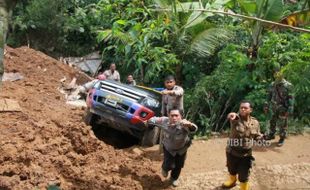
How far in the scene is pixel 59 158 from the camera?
24.0 feet

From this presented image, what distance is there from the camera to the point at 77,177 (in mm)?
6852

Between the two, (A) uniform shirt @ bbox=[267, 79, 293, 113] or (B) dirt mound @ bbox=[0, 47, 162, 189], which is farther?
(A) uniform shirt @ bbox=[267, 79, 293, 113]

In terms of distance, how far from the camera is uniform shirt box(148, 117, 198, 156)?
6.82 m

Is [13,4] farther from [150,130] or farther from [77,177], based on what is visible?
[150,130]

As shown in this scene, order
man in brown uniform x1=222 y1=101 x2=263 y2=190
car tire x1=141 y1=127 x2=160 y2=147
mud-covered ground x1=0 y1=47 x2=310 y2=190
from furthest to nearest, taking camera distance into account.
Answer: car tire x1=141 y1=127 x2=160 y2=147 → mud-covered ground x1=0 y1=47 x2=310 y2=190 → man in brown uniform x1=222 y1=101 x2=263 y2=190

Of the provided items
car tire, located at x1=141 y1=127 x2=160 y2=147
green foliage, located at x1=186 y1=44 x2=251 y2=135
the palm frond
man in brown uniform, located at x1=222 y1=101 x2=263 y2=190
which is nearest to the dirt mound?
car tire, located at x1=141 y1=127 x2=160 y2=147

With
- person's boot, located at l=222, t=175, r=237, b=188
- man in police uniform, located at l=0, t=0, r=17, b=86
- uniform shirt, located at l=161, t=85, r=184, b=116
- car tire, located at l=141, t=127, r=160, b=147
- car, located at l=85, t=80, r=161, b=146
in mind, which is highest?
man in police uniform, located at l=0, t=0, r=17, b=86

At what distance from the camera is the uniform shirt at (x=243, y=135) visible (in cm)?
648

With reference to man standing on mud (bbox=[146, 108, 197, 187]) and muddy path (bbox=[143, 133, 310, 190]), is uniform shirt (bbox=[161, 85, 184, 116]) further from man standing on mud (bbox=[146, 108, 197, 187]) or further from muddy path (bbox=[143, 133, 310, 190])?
man standing on mud (bbox=[146, 108, 197, 187])

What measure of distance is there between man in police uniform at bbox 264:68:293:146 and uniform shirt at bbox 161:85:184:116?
6.80 feet

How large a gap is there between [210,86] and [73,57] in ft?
32.2

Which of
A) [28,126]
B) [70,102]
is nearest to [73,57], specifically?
[70,102]

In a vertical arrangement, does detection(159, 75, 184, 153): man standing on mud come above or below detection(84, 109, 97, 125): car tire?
above

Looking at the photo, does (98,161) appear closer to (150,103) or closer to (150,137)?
(150,137)
